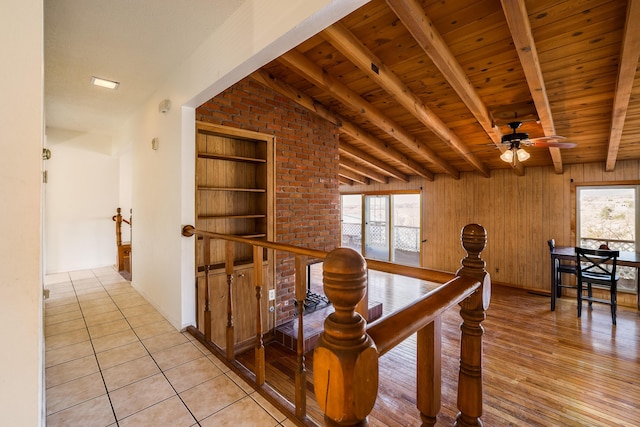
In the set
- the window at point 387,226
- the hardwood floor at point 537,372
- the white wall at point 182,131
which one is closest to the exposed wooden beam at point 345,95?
the white wall at point 182,131

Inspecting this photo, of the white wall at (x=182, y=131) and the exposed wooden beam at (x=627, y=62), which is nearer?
the white wall at (x=182, y=131)

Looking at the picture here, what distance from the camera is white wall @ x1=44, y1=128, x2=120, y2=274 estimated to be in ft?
14.8

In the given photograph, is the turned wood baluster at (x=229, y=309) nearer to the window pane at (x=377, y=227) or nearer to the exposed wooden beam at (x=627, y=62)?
the exposed wooden beam at (x=627, y=62)

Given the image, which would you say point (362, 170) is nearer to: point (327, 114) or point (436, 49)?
point (327, 114)

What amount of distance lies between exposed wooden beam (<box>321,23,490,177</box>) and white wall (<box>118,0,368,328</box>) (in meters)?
0.79

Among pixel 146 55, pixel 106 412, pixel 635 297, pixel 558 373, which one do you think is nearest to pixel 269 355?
pixel 106 412

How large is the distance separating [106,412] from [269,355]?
1.77m

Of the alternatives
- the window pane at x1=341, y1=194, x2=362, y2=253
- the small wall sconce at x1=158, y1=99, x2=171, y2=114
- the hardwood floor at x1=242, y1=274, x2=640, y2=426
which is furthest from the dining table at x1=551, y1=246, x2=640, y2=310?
the small wall sconce at x1=158, y1=99, x2=171, y2=114

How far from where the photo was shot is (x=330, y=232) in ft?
13.5

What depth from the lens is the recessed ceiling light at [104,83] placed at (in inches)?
112

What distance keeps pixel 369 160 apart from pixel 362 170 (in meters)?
1.01

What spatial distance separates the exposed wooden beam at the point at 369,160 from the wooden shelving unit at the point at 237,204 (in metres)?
2.32

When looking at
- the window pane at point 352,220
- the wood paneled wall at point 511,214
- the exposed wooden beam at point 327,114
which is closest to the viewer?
the exposed wooden beam at point 327,114

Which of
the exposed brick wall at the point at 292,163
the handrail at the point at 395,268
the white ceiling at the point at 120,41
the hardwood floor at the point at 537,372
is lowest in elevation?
the hardwood floor at the point at 537,372
